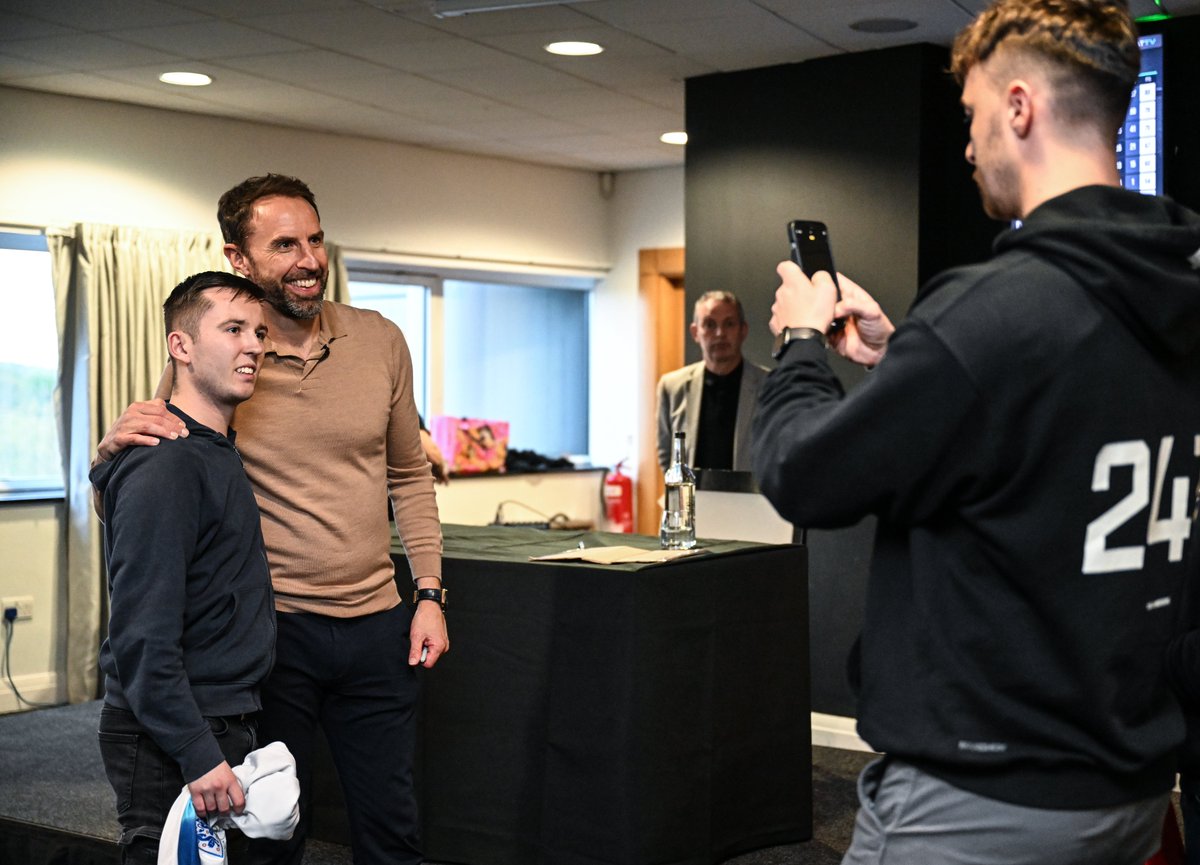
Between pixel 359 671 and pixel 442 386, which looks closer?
pixel 359 671

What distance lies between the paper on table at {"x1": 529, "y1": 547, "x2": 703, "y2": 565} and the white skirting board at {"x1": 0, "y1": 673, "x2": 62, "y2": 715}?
343 centimetres

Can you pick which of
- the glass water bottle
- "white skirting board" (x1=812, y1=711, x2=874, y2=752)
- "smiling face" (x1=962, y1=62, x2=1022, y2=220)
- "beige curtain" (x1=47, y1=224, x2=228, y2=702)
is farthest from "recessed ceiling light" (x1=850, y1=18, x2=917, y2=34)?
"smiling face" (x1=962, y1=62, x2=1022, y2=220)

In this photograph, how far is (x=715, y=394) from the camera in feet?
A: 18.1

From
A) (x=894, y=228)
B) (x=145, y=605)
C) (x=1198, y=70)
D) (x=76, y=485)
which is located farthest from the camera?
(x=76, y=485)

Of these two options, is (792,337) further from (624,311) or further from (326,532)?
(624,311)

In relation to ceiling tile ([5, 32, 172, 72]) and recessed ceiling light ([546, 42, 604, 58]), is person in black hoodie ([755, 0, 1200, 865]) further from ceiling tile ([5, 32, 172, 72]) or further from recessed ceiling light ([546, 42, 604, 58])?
ceiling tile ([5, 32, 172, 72])

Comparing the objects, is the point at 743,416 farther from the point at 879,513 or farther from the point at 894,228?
the point at 879,513

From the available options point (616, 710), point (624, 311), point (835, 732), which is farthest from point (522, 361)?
point (616, 710)

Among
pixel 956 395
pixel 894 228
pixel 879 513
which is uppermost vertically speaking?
pixel 894 228

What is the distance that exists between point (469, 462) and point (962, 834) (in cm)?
679

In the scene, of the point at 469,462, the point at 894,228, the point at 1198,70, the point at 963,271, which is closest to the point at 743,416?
the point at 894,228

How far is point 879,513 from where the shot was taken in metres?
1.31

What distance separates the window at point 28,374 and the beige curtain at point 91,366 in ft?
0.54

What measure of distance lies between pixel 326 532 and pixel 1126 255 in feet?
5.15
